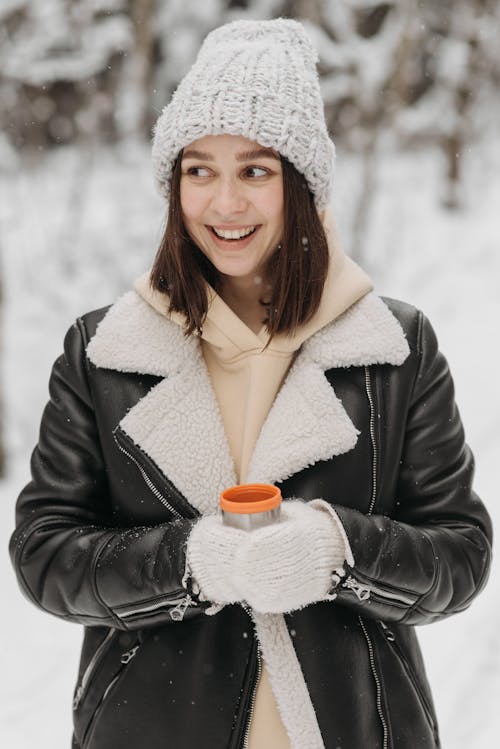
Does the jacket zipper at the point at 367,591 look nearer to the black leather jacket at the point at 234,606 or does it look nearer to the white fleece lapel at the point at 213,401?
the black leather jacket at the point at 234,606

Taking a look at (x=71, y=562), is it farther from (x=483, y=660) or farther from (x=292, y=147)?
(x=483, y=660)

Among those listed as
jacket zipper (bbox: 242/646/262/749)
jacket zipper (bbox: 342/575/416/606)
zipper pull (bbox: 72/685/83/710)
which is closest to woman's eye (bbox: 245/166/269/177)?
jacket zipper (bbox: 342/575/416/606)

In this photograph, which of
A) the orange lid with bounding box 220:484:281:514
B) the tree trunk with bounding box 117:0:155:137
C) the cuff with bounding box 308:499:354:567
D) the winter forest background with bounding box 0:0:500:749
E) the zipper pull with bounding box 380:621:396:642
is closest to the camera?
the orange lid with bounding box 220:484:281:514

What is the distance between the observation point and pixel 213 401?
1912 millimetres

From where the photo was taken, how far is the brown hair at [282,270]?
1876mm

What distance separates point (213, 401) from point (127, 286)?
23.5 ft

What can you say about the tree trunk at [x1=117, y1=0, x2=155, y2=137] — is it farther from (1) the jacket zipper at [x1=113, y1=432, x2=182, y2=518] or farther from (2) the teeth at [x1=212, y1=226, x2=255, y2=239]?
(1) the jacket zipper at [x1=113, y1=432, x2=182, y2=518]

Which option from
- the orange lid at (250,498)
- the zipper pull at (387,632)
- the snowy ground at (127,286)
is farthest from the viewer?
the snowy ground at (127,286)

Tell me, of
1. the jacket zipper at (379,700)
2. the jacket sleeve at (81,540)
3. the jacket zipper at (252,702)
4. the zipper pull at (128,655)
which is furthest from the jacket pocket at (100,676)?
the jacket zipper at (379,700)

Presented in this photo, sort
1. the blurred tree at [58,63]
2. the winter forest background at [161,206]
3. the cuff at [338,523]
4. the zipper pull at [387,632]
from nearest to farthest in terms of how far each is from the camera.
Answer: the cuff at [338,523] < the zipper pull at [387,632] < the winter forest background at [161,206] < the blurred tree at [58,63]

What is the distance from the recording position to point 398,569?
1697 millimetres

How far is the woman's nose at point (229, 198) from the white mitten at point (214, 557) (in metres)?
0.67

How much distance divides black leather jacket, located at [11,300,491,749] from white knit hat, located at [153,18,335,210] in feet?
1.55

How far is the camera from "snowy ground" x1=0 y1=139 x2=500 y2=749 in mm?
3705
